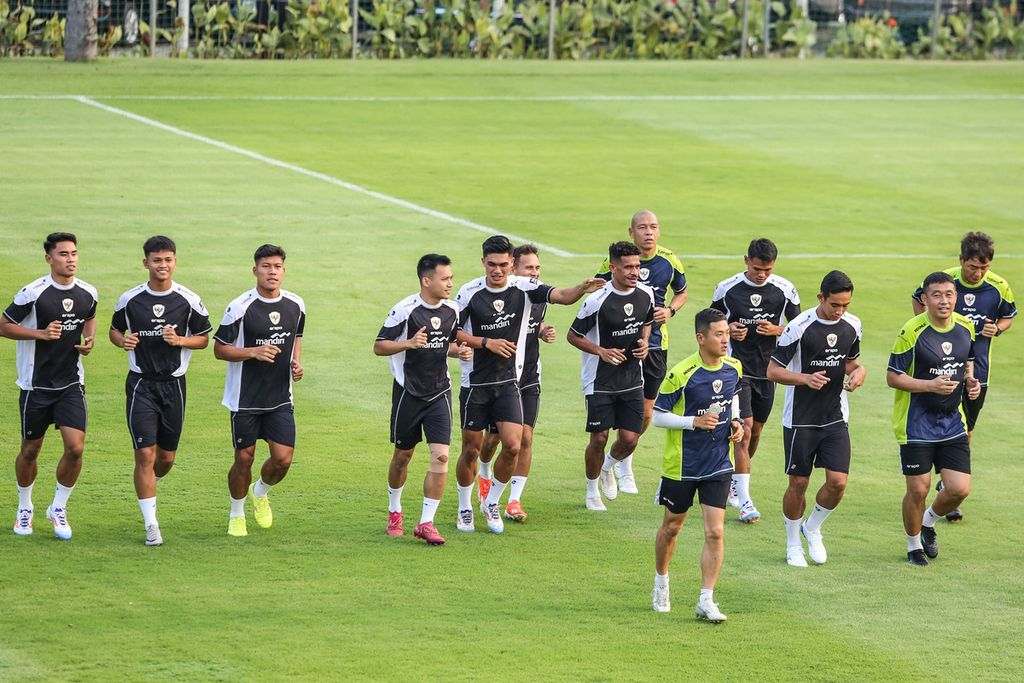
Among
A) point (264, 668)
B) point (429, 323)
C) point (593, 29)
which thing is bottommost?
point (264, 668)

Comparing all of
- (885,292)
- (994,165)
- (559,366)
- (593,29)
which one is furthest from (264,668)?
(593,29)

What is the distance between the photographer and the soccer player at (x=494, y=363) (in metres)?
12.8

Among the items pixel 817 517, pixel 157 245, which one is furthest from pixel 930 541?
pixel 157 245

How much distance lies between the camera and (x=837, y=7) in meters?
45.5

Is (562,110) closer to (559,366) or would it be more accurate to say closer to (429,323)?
(559,366)

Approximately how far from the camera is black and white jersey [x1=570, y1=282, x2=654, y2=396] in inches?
517

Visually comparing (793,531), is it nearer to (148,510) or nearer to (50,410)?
(148,510)

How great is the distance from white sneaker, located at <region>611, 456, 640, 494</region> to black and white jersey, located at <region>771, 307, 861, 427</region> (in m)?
2.35

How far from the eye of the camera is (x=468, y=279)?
884 inches

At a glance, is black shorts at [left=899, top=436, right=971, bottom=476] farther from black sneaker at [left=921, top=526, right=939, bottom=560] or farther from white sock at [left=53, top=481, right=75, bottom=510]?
white sock at [left=53, top=481, right=75, bottom=510]

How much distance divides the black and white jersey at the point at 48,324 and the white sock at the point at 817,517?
591 cm

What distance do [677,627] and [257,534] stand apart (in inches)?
147

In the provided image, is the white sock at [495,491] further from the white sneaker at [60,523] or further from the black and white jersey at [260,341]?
the white sneaker at [60,523]

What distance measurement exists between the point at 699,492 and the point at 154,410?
4366 millimetres
